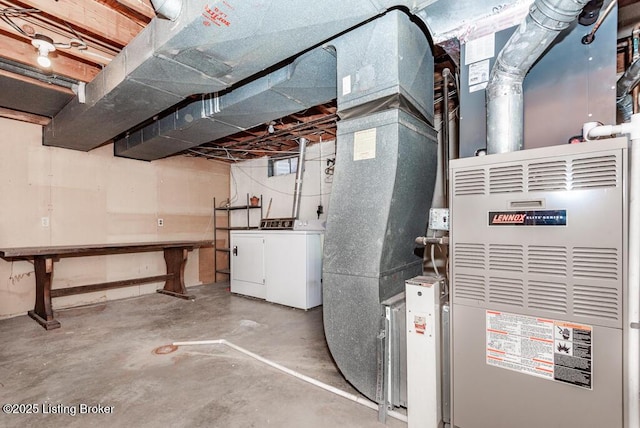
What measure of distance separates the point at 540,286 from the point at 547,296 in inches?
1.7

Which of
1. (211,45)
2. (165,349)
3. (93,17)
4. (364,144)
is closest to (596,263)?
(364,144)

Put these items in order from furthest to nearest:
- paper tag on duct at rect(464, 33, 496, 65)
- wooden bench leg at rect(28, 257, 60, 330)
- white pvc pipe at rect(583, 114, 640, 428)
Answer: wooden bench leg at rect(28, 257, 60, 330), paper tag on duct at rect(464, 33, 496, 65), white pvc pipe at rect(583, 114, 640, 428)

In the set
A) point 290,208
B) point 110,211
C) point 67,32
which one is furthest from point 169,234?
point 67,32

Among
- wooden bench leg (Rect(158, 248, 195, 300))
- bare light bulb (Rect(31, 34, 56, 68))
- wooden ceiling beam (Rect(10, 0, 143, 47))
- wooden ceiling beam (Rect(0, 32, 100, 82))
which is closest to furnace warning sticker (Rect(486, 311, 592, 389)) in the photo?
wooden ceiling beam (Rect(10, 0, 143, 47))

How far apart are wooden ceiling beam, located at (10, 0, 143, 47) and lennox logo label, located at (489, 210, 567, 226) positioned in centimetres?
269

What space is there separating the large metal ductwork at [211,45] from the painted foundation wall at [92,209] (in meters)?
1.85

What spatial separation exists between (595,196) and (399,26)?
1.28 metres

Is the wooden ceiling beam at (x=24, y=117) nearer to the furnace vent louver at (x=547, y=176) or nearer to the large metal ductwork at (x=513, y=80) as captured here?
the large metal ductwork at (x=513, y=80)

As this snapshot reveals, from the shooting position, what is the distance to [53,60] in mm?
2604

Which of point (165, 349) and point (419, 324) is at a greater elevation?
point (419, 324)

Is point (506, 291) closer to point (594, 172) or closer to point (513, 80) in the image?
point (594, 172)

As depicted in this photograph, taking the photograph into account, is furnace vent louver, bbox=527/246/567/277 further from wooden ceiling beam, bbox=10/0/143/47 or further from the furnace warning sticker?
wooden ceiling beam, bbox=10/0/143/47

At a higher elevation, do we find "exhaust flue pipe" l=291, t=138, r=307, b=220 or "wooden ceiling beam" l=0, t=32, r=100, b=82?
"wooden ceiling beam" l=0, t=32, r=100, b=82

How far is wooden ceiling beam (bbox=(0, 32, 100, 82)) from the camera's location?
2.42m
